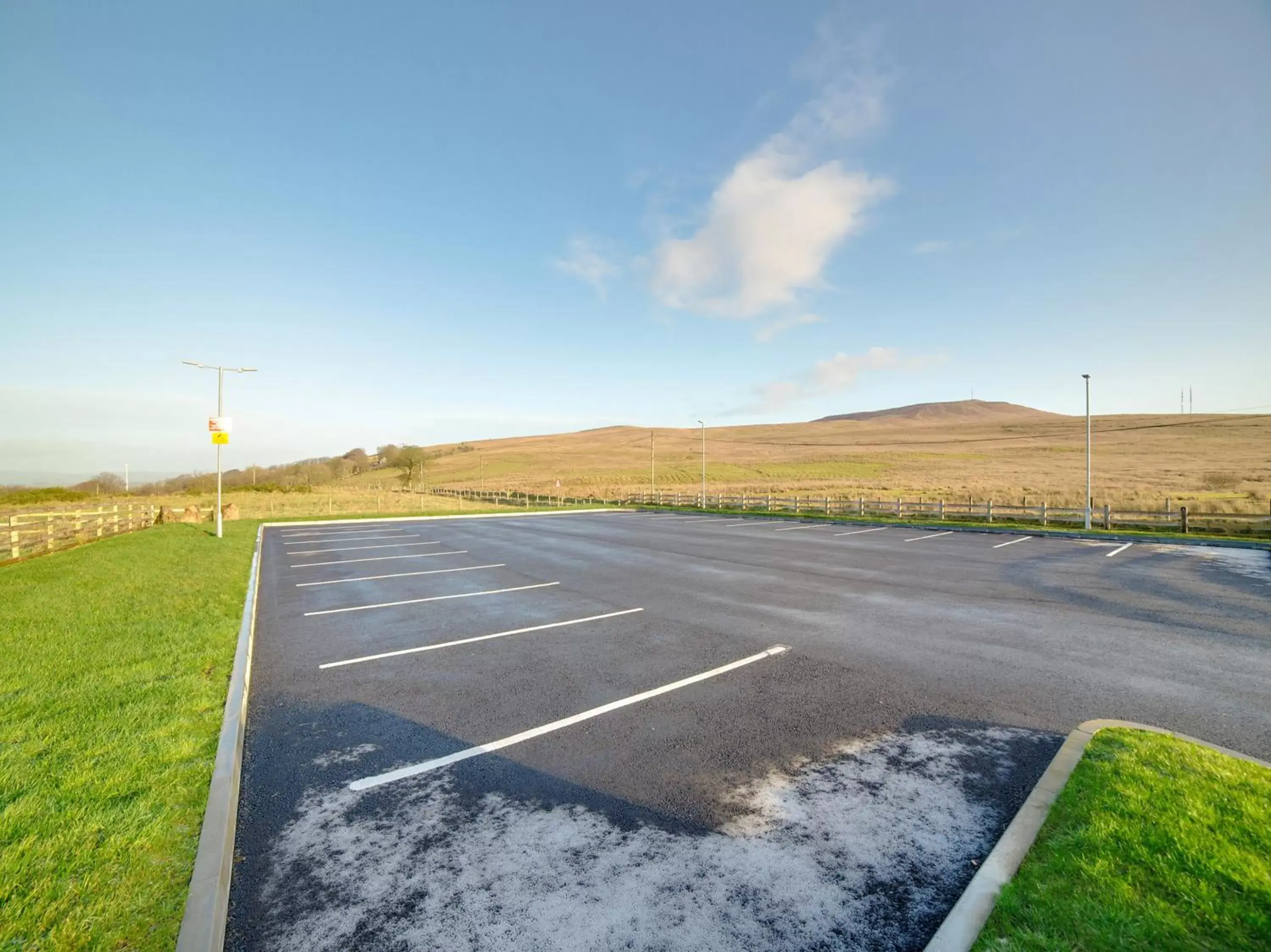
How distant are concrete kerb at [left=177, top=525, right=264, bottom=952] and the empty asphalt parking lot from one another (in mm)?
103

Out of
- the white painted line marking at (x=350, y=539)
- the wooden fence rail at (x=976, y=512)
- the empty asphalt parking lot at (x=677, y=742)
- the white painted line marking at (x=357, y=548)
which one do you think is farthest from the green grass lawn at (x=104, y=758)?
the wooden fence rail at (x=976, y=512)

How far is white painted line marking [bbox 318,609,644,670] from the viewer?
23.1 feet

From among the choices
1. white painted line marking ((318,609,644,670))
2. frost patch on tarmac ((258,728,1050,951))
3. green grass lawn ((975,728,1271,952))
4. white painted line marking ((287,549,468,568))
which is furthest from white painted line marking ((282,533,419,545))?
green grass lawn ((975,728,1271,952))

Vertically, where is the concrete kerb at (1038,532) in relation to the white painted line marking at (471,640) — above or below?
below

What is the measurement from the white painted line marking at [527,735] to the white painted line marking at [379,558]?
11.7 meters

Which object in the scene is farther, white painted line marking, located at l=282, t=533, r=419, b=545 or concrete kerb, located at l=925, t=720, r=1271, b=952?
Answer: white painted line marking, located at l=282, t=533, r=419, b=545

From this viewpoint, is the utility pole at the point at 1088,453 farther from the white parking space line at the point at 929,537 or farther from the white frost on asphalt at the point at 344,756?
the white frost on asphalt at the point at 344,756

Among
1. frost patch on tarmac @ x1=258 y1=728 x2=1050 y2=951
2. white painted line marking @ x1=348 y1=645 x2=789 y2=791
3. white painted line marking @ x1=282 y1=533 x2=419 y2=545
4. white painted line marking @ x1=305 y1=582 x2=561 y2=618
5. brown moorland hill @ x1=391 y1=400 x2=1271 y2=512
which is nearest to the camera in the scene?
frost patch on tarmac @ x1=258 y1=728 x2=1050 y2=951

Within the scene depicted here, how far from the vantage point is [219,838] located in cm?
335

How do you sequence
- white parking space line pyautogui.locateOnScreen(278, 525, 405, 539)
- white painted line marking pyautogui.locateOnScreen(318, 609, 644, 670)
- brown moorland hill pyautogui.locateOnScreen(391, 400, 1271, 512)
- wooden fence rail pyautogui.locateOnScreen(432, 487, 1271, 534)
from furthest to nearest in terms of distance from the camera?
brown moorland hill pyautogui.locateOnScreen(391, 400, 1271, 512) → white parking space line pyautogui.locateOnScreen(278, 525, 405, 539) → wooden fence rail pyautogui.locateOnScreen(432, 487, 1271, 534) → white painted line marking pyautogui.locateOnScreen(318, 609, 644, 670)

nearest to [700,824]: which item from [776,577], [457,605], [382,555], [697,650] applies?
[697,650]

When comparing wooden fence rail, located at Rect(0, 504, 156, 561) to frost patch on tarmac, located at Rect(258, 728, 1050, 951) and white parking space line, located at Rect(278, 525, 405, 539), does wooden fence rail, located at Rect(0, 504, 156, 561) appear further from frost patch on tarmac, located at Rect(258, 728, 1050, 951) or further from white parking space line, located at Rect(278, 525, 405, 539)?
frost patch on tarmac, located at Rect(258, 728, 1050, 951)

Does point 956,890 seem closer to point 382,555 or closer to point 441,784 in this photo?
point 441,784

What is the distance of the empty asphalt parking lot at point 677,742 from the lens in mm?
2918
